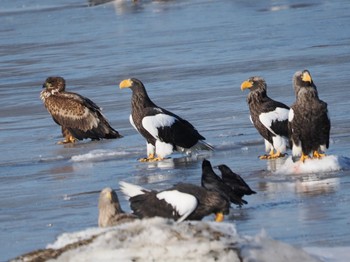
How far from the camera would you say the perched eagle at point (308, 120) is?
36.9 ft

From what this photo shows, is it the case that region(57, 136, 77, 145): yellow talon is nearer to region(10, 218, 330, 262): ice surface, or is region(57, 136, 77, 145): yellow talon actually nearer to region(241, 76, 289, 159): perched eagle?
region(241, 76, 289, 159): perched eagle

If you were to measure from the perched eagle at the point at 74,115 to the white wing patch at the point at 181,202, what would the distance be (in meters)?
6.46

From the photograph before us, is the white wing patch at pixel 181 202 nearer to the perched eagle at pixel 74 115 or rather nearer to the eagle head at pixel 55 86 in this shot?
the perched eagle at pixel 74 115

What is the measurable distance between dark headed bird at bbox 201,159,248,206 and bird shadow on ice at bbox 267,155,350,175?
192 cm

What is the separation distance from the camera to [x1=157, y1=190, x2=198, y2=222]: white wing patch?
A: 314 inches

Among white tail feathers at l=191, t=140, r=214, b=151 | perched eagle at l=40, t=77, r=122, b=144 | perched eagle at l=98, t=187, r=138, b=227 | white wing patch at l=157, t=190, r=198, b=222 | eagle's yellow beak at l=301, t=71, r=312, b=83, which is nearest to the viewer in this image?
perched eagle at l=98, t=187, r=138, b=227

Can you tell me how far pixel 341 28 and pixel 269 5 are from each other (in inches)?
437

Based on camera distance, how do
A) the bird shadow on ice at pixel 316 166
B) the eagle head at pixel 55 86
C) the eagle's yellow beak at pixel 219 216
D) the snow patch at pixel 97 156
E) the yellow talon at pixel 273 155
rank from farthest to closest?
the eagle head at pixel 55 86 < the snow patch at pixel 97 156 < the yellow talon at pixel 273 155 < the bird shadow on ice at pixel 316 166 < the eagle's yellow beak at pixel 219 216

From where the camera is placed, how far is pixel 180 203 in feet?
26.3

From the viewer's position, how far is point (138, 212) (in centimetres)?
802

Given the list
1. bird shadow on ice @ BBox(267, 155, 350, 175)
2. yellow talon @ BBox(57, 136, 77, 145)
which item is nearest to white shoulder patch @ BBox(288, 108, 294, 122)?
bird shadow on ice @ BBox(267, 155, 350, 175)

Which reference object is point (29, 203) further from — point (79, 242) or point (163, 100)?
point (163, 100)

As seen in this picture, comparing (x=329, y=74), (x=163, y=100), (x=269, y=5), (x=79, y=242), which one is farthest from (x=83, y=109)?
(x=269, y=5)

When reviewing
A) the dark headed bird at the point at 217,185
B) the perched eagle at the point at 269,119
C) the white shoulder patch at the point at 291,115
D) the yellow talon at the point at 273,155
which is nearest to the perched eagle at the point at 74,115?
the perched eagle at the point at 269,119
